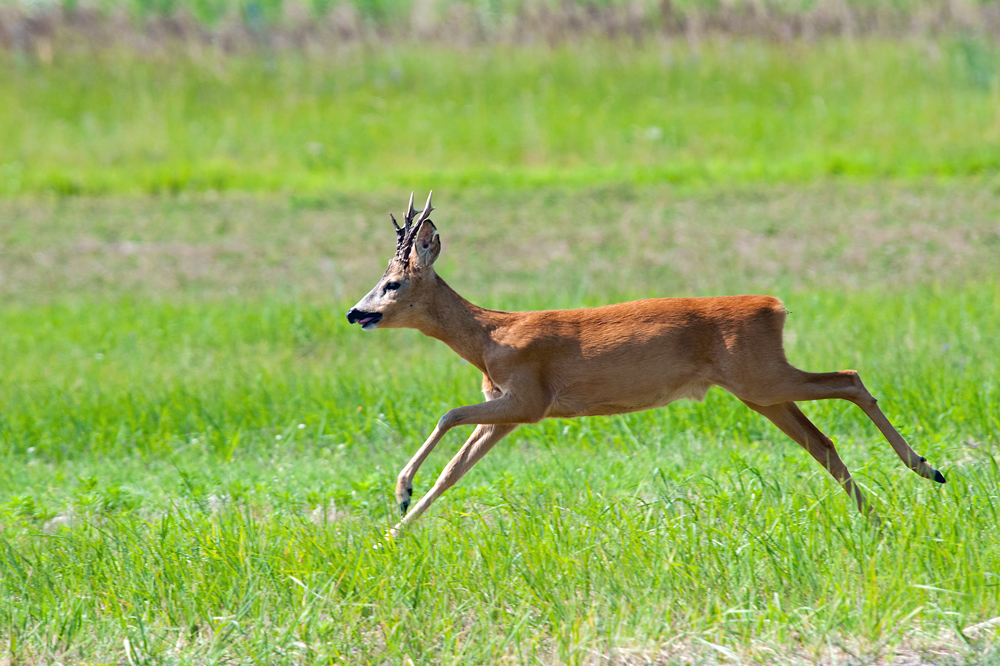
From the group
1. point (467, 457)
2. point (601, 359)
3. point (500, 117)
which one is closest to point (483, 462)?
point (467, 457)

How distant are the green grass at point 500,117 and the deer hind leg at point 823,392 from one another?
1031cm

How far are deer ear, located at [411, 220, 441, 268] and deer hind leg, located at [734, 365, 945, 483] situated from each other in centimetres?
164

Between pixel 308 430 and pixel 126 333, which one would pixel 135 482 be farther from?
pixel 126 333

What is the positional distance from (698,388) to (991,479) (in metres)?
1.48

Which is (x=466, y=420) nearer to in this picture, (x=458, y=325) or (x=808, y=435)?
(x=458, y=325)

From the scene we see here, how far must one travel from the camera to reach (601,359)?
18.5 ft

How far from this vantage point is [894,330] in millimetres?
9117

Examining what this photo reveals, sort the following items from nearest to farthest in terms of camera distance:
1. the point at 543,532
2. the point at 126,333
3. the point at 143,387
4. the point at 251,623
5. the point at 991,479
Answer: the point at 251,623 < the point at 543,532 < the point at 991,479 < the point at 143,387 < the point at 126,333

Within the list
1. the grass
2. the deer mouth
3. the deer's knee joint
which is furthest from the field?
the deer mouth

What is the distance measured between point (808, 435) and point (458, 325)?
185 centimetres

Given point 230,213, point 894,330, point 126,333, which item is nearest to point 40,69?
point 230,213

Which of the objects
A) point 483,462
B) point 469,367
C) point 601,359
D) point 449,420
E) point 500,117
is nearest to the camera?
point 449,420

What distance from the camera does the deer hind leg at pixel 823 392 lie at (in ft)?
18.2

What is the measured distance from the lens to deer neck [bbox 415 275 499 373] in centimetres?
587
